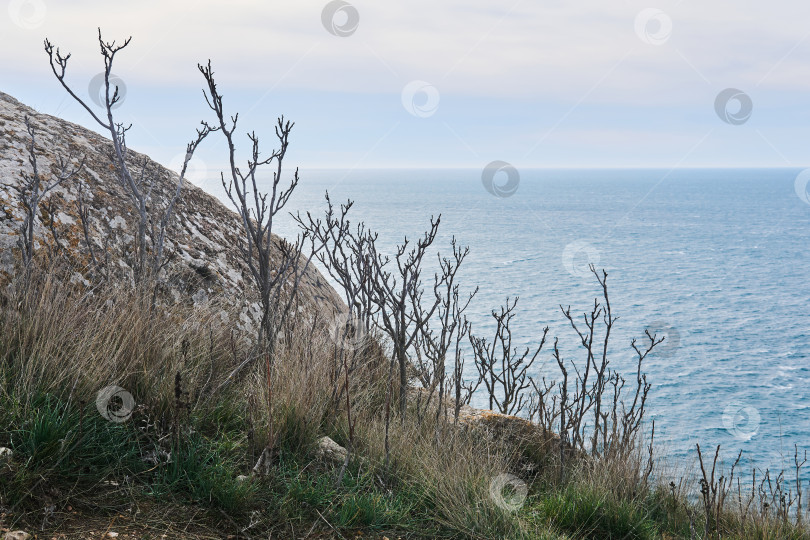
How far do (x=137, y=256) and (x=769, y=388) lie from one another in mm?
27479

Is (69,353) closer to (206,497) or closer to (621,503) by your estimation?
(206,497)

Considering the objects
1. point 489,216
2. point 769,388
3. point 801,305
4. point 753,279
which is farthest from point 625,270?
point 489,216

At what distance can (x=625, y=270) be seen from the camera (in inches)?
2176
